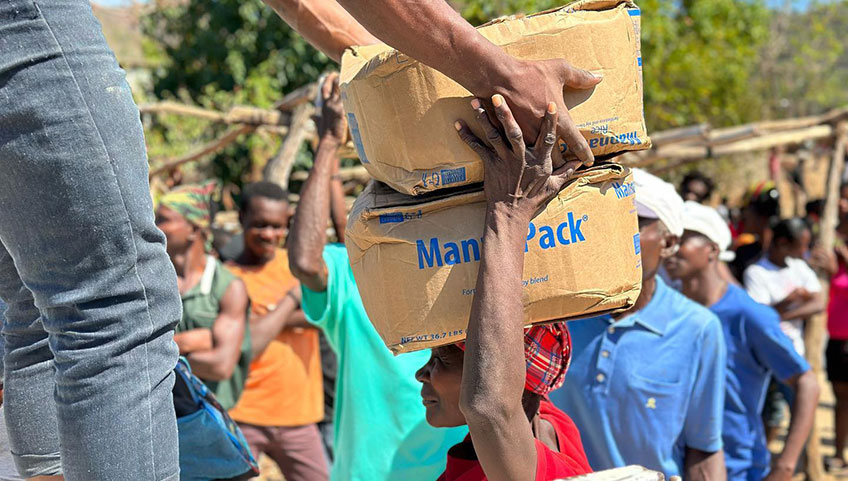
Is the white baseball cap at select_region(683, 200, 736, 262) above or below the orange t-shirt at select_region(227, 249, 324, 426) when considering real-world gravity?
above

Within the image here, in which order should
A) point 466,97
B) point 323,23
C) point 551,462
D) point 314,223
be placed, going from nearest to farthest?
point 466,97
point 551,462
point 323,23
point 314,223

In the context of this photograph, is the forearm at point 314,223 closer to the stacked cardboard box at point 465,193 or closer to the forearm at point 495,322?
the stacked cardboard box at point 465,193

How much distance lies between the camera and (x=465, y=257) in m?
1.82

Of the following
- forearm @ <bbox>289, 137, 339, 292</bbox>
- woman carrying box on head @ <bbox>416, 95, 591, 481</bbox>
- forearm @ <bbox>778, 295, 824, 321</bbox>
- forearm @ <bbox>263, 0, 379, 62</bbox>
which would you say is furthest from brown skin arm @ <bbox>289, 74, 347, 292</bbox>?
forearm @ <bbox>778, 295, 824, 321</bbox>

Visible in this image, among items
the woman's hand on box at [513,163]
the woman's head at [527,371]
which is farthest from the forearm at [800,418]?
the woman's hand on box at [513,163]

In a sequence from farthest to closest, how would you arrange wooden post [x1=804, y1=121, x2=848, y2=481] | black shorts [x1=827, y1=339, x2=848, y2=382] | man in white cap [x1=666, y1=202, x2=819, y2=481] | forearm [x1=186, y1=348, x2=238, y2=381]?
wooden post [x1=804, y1=121, x2=848, y2=481] < black shorts [x1=827, y1=339, x2=848, y2=382] < forearm [x1=186, y1=348, x2=238, y2=381] < man in white cap [x1=666, y1=202, x2=819, y2=481]

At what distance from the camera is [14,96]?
147cm

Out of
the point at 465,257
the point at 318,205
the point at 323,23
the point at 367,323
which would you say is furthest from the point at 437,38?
the point at 318,205

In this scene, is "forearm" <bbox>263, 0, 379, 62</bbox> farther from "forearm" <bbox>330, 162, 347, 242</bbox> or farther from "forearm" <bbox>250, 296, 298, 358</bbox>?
"forearm" <bbox>250, 296, 298, 358</bbox>

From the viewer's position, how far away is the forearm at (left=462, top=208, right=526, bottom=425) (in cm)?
174

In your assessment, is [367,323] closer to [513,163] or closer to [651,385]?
[651,385]

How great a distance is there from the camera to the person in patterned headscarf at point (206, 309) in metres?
4.02

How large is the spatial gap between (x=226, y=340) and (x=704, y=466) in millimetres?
2186

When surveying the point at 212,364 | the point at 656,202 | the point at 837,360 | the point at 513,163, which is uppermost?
the point at 513,163
